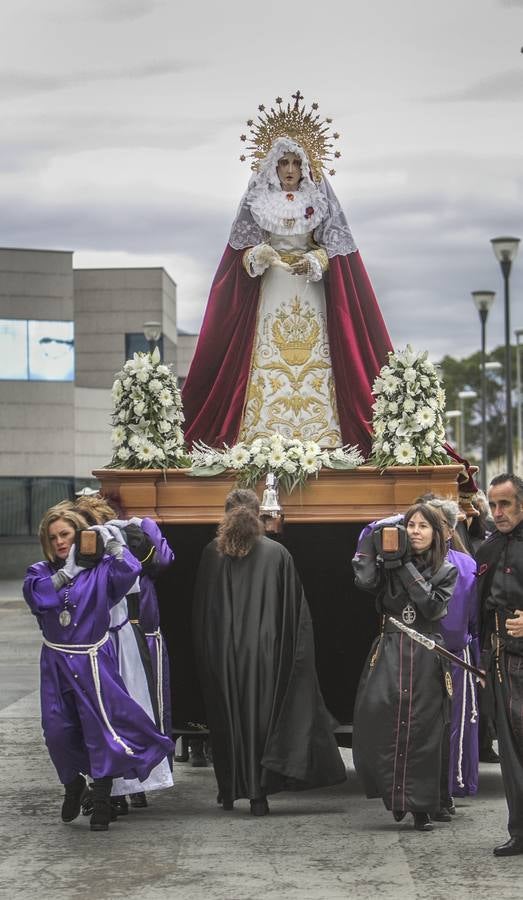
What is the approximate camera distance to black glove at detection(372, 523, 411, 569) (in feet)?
29.8

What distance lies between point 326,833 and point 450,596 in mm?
1411

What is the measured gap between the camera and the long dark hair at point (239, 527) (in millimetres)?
9812

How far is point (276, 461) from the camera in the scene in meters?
11.2

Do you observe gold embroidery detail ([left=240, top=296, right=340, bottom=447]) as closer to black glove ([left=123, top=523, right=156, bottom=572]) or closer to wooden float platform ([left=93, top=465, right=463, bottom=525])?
wooden float platform ([left=93, top=465, right=463, bottom=525])

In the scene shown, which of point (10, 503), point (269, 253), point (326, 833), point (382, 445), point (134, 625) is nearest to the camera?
point (326, 833)

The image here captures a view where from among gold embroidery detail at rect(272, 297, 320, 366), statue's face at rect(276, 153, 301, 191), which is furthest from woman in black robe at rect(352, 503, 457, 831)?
statue's face at rect(276, 153, 301, 191)

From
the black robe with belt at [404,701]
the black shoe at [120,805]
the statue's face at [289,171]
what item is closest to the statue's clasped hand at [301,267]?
the statue's face at [289,171]

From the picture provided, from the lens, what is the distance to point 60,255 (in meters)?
46.0

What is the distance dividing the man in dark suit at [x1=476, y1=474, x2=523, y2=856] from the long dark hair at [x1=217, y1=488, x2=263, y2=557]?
5.04ft

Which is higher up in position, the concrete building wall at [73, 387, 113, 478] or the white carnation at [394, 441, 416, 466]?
the concrete building wall at [73, 387, 113, 478]

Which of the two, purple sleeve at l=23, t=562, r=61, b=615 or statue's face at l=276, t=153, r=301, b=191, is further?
statue's face at l=276, t=153, r=301, b=191

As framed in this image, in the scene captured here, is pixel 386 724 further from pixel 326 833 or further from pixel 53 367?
pixel 53 367

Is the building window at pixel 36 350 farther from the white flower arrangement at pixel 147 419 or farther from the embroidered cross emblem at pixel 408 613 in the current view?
the embroidered cross emblem at pixel 408 613

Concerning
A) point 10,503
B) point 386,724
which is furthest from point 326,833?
point 10,503
